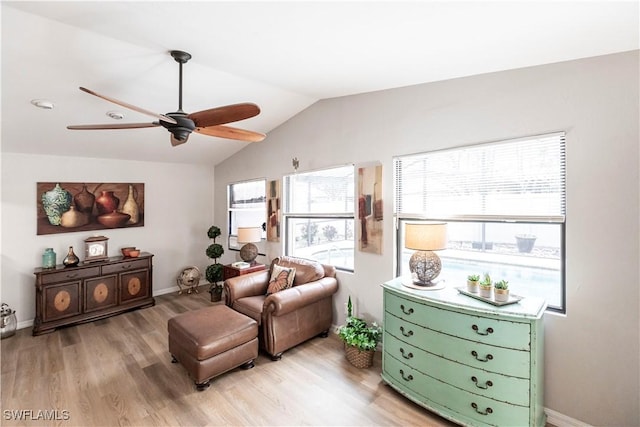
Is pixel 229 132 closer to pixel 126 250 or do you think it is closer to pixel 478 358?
pixel 478 358

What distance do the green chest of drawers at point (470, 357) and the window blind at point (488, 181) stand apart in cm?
70

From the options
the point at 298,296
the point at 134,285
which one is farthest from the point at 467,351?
the point at 134,285

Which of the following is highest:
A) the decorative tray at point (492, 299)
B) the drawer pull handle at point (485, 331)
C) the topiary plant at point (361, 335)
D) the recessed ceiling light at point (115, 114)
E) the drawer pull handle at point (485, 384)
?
the recessed ceiling light at point (115, 114)

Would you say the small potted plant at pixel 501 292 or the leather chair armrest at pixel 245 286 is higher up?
the small potted plant at pixel 501 292

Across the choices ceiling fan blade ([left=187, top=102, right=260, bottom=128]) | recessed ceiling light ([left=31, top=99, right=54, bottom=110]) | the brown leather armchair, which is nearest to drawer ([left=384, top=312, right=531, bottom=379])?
the brown leather armchair

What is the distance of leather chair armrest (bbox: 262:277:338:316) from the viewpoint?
273 centimetres

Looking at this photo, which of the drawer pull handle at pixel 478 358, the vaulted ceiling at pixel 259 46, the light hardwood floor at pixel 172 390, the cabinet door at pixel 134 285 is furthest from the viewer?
the cabinet door at pixel 134 285

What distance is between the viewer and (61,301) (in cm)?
359

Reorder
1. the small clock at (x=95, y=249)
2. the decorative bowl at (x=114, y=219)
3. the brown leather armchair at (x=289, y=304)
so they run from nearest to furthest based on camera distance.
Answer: the brown leather armchair at (x=289, y=304) → the small clock at (x=95, y=249) → the decorative bowl at (x=114, y=219)

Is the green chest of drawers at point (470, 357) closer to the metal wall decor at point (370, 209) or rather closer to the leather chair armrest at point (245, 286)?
the metal wall decor at point (370, 209)

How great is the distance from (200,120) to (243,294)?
6.80 ft

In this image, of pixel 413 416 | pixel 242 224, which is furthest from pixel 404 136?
pixel 242 224

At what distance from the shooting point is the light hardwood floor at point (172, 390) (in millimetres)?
2066

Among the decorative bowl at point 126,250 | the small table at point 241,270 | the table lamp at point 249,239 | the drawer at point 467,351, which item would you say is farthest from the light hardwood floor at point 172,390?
the table lamp at point 249,239
